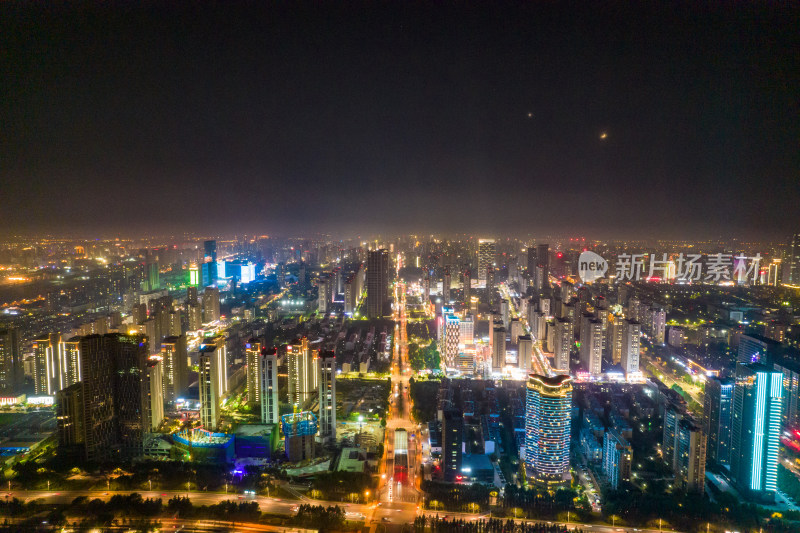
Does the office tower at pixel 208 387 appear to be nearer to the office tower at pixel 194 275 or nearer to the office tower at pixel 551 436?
the office tower at pixel 551 436

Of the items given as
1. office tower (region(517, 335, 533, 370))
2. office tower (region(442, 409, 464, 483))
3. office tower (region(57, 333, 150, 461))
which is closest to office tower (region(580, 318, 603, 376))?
office tower (region(517, 335, 533, 370))

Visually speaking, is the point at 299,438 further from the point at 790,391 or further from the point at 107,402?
the point at 790,391

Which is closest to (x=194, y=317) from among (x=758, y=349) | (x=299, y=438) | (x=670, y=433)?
(x=299, y=438)

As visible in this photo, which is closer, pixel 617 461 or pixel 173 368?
pixel 617 461

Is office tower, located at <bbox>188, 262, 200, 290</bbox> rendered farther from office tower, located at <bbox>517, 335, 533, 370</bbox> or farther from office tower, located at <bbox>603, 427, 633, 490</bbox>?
office tower, located at <bbox>603, 427, 633, 490</bbox>

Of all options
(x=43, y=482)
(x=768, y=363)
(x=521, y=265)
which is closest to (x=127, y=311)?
(x=43, y=482)

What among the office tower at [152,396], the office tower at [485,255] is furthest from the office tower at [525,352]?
the office tower at [485,255]

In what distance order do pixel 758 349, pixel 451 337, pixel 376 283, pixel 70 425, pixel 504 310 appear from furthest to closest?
1. pixel 376 283
2. pixel 504 310
3. pixel 451 337
4. pixel 758 349
5. pixel 70 425
